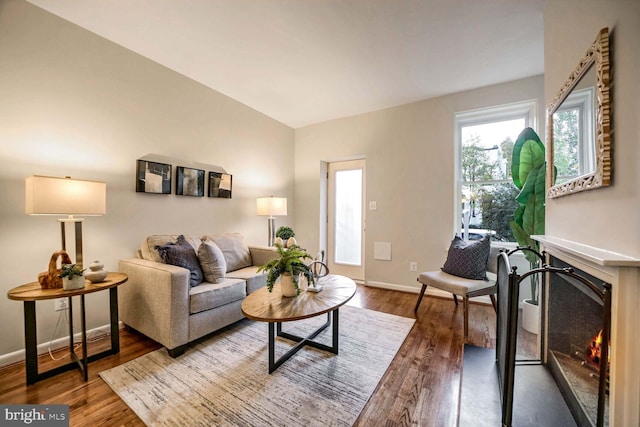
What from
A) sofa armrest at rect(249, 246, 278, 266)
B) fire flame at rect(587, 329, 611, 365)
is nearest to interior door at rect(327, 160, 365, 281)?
sofa armrest at rect(249, 246, 278, 266)

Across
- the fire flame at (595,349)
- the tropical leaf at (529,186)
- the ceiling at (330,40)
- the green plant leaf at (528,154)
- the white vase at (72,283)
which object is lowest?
the fire flame at (595,349)

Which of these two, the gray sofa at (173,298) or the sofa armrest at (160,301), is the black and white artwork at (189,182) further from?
the sofa armrest at (160,301)

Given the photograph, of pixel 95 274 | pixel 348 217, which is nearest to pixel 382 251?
pixel 348 217

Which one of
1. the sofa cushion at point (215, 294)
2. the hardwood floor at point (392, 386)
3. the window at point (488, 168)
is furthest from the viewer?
the window at point (488, 168)

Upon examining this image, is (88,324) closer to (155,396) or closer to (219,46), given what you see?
(155,396)

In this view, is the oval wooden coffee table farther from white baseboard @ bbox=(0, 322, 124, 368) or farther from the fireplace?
white baseboard @ bbox=(0, 322, 124, 368)

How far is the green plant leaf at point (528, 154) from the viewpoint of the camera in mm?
2232

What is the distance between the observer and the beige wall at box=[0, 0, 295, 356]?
1751 millimetres

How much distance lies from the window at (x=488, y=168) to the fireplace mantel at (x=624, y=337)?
231 centimetres

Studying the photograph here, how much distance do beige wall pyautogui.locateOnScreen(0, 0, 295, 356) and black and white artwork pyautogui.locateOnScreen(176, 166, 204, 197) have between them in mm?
85

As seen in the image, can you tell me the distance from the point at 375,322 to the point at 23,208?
302 cm

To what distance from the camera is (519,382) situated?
1.49 metres

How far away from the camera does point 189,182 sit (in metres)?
2.80

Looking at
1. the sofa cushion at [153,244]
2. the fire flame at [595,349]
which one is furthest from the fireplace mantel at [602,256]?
the sofa cushion at [153,244]
